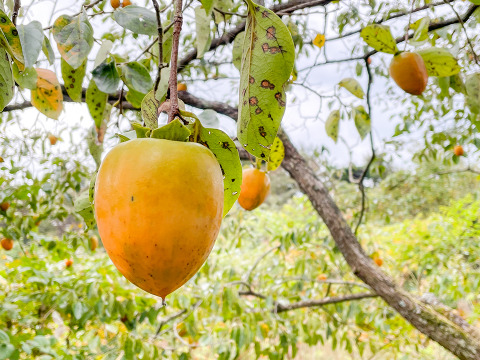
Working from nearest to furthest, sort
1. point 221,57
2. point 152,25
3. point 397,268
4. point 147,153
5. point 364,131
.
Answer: point 147,153, point 152,25, point 364,131, point 221,57, point 397,268

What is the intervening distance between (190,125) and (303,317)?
214 cm

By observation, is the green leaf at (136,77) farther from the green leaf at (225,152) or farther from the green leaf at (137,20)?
the green leaf at (225,152)

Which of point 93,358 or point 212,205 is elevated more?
point 212,205

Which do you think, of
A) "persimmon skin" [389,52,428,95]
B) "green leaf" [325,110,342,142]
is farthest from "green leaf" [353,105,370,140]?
"persimmon skin" [389,52,428,95]

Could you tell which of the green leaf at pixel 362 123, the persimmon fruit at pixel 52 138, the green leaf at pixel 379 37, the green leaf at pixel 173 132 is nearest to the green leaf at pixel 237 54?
the green leaf at pixel 379 37

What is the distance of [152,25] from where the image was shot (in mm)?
491

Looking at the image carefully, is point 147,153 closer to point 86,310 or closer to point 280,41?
point 280,41

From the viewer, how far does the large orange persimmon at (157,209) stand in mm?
295

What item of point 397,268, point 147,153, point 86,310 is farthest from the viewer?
point 397,268

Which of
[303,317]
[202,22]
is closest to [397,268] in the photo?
[303,317]

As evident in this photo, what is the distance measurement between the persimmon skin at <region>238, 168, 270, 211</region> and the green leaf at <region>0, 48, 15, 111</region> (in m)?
0.68

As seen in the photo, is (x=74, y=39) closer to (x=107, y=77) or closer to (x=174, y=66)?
(x=107, y=77)

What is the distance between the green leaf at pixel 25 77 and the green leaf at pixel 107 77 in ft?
0.24

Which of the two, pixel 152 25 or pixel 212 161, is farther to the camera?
pixel 152 25
